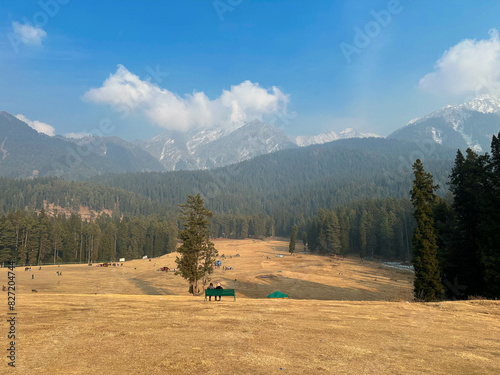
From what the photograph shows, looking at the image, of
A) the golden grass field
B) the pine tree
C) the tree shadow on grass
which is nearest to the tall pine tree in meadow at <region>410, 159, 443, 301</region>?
the golden grass field

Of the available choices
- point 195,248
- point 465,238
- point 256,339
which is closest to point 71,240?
point 195,248

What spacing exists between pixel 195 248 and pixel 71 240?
4147 inches

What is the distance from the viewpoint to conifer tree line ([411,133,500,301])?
31.6 m

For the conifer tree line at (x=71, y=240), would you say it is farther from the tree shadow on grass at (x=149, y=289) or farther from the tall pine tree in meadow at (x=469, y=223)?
the tall pine tree in meadow at (x=469, y=223)

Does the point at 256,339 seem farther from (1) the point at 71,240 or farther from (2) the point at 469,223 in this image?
(1) the point at 71,240

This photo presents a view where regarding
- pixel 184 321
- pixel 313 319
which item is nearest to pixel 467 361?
pixel 313 319

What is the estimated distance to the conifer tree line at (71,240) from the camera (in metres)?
104

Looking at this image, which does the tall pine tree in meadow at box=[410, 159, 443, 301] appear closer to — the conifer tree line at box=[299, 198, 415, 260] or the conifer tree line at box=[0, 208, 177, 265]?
the conifer tree line at box=[299, 198, 415, 260]

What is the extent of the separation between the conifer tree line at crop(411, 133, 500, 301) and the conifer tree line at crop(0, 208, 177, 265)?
125 meters

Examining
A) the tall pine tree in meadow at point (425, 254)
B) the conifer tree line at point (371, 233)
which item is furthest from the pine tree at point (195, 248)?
the conifer tree line at point (371, 233)

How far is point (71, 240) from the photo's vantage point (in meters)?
122

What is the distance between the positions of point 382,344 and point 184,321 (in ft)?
34.5

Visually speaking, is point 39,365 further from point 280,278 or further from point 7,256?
point 7,256

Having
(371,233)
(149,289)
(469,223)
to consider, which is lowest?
(149,289)
